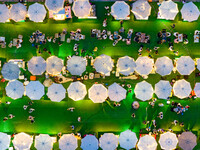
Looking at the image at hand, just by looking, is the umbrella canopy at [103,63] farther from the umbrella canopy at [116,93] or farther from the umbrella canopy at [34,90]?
the umbrella canopy at [34,90]

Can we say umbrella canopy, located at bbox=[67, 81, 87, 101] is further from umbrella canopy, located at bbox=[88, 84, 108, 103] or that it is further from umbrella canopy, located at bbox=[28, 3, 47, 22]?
umbrella canopy, located at bbox=[28, 3, 47, 22]

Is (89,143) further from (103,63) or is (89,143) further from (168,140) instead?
(103,63)

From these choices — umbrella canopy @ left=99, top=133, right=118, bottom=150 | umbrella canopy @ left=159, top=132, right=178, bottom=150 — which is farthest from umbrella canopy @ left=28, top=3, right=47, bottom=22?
umbrella canopy @ left=159, top=132, right=178, bottom=150

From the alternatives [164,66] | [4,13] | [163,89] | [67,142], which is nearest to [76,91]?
[67,142]

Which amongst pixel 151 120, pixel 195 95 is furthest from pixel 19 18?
pixel 195 95

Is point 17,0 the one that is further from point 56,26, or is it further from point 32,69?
point 32,69

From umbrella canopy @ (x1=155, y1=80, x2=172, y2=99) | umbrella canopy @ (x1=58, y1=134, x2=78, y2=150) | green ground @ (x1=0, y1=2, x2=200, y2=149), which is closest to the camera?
umbrella canopy @ (x1=58, y1=134, x2=78, y2=150)

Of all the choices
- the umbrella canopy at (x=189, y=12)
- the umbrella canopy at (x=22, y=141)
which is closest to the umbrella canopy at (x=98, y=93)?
the umbrella canopy at (x=22, y=141)
